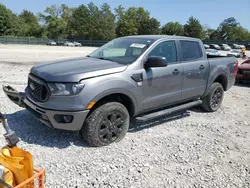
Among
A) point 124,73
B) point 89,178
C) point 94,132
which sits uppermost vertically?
point 124,73

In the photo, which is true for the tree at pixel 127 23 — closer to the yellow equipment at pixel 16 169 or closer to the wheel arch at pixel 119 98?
the wheel arch at pixel 119 98

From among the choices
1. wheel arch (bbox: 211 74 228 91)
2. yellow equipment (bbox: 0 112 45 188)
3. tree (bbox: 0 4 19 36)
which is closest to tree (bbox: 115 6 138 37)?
tree (bbox: 0 4 19 36)

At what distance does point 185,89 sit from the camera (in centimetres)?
519

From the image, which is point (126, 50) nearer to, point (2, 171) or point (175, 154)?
point (175, 154)

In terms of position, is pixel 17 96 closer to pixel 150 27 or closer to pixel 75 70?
pixel 75 70

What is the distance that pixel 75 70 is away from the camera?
12.5 ft

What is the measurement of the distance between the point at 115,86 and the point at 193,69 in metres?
2.13

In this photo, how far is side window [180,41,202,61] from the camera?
5.27m

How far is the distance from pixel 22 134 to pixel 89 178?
5.86 ft

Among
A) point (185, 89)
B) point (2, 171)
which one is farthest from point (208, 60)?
point (2, 171)

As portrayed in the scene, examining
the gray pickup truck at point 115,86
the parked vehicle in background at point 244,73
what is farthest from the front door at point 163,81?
the parked vehicle in background at point 244,73

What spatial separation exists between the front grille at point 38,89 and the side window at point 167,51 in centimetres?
200

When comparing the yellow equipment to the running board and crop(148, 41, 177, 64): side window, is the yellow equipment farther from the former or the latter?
crop(148, 41, 177, 64): side window

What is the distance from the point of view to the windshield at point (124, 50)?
4502 millimetres
